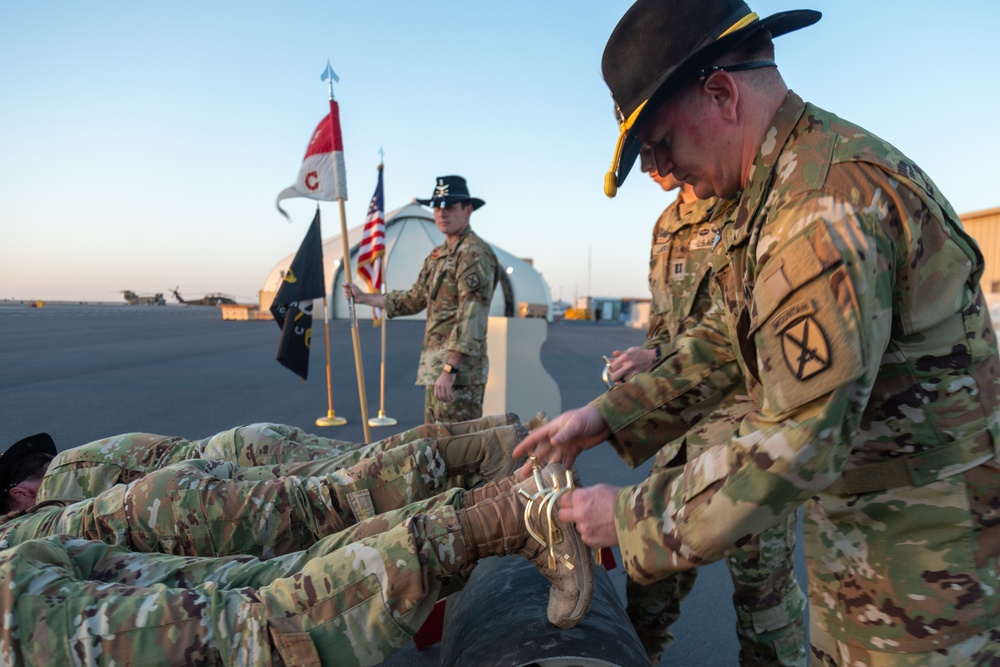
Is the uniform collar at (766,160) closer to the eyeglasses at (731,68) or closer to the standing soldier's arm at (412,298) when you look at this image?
the eyeglasses at (731,68)

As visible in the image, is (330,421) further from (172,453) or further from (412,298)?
(172,453)

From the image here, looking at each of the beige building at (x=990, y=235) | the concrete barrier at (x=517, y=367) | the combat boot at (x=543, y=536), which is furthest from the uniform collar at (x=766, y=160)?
the beige building at (x=990, y=235)

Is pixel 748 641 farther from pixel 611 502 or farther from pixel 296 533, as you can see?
pixel 296 533

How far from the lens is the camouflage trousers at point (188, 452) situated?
8.86 feet

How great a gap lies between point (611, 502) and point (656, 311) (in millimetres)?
1853

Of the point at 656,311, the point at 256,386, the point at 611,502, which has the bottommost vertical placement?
the point at 256,386

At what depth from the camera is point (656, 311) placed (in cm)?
290

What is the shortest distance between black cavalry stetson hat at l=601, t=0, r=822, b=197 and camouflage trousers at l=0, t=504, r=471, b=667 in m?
1.28

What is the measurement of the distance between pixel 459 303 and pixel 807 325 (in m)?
3.46

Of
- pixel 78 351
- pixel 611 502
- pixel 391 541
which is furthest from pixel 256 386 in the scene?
pixel 611 502

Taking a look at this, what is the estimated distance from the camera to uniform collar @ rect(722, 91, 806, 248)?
1.14m

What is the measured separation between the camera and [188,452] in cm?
289

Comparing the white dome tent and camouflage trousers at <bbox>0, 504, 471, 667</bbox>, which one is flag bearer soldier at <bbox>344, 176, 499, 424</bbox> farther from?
the white dome tent

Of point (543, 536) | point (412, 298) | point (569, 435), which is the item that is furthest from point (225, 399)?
point (569, 435)
